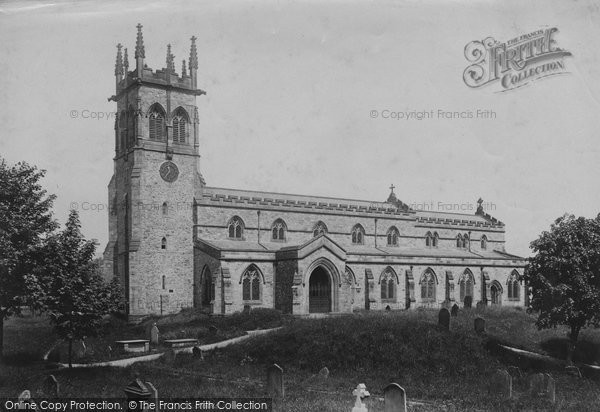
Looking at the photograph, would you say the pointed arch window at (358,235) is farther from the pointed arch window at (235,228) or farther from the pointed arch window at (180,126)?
the pointed arch window at (180,126)

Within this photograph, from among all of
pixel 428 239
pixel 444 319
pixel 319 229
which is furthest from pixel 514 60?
pixel 428 239

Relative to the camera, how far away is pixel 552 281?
26.6 metres

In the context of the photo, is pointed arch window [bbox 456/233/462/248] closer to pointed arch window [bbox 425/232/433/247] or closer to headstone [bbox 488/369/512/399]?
pointed arch window [bbox 425/232/433/247]

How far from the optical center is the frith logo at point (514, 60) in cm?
2152

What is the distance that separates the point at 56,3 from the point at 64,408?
476 inches

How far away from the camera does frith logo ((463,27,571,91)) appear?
21.5m

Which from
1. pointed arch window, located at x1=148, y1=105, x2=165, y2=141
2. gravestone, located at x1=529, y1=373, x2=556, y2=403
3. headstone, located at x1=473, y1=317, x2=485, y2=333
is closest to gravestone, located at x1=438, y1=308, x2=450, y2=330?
headstone, located at x1=473, y1=317, x2=485, y2=333

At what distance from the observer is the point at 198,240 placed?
124 feet

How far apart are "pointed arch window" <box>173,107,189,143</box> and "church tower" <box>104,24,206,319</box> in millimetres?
62

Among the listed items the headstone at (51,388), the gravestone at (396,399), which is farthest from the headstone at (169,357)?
the gravestone at (396,399)

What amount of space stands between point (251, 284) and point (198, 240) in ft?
13.9

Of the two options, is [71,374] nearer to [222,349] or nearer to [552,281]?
[222,349]

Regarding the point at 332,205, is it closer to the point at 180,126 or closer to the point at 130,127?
the point at 180,126

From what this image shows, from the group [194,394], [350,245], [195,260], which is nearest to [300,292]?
[195,260]
